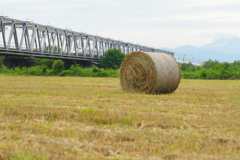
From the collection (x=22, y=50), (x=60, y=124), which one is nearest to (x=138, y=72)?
(x=60, y=124)

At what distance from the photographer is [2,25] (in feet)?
154

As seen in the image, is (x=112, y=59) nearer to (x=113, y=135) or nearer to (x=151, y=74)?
(x=151, y=74)

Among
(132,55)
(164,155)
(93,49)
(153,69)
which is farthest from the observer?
(93,49)

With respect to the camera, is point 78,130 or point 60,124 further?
point 60,124

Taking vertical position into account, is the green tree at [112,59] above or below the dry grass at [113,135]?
above

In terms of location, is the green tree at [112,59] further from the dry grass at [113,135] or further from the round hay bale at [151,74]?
the dry grass at [113,135]

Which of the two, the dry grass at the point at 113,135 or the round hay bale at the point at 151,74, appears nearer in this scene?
the dry grass at the point at 113,135

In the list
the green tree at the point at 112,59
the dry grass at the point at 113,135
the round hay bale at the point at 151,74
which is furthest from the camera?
the green tree at the point at 112,59

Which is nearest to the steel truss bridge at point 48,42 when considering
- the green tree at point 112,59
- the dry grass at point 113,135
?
the green tree at point 112,59

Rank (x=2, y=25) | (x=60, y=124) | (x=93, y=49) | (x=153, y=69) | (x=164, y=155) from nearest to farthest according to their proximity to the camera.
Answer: (x=164, y=155) → (x=60, y=124) → (x=153, y=69) → (x=2, y=25) → (x=93, y=49)

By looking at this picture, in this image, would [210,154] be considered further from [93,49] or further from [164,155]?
[93,49]

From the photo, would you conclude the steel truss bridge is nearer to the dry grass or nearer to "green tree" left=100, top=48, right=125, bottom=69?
"green tree" left=100, top=48, right=125, bottom=69

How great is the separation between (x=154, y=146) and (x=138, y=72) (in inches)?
443

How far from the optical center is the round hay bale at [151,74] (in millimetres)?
15469
